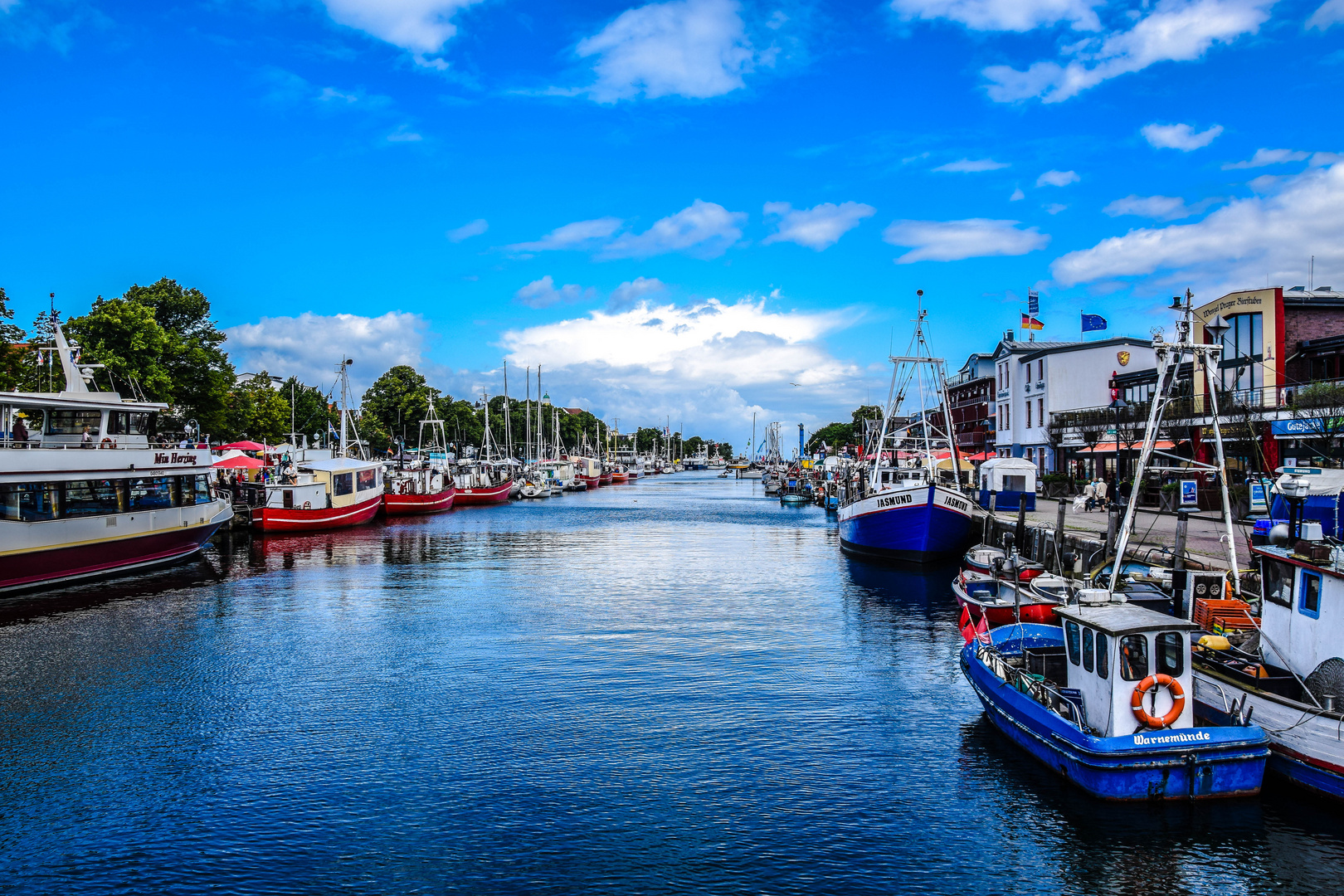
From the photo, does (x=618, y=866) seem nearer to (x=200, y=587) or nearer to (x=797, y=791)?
(x=797, y=791)

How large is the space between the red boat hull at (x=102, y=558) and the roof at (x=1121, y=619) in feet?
115

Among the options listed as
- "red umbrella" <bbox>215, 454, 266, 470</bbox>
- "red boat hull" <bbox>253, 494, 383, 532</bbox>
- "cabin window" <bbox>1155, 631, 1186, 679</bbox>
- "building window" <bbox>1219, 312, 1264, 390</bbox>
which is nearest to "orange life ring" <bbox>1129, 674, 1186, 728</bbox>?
"cabin window" <bbox>1155, 631, 1186, 679</bbox>

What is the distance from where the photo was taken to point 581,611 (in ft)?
103

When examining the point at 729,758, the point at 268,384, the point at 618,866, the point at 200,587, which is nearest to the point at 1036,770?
the point at 729,758

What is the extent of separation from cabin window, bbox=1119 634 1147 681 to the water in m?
2.11

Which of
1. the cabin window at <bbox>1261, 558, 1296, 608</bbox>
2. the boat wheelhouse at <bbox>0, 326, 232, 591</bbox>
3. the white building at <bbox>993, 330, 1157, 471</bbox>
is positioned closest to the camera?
the cabin window at <bbox>1261, 558, 1296, 608</bbox>

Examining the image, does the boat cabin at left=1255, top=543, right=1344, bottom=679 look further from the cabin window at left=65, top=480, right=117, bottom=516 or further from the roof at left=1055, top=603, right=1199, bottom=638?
the cabin window at left=65, top=480, right=117, bottom=516

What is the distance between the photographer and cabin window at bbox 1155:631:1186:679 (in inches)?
558

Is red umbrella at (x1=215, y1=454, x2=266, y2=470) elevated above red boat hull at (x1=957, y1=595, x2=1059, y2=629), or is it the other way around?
red umbrella at (x1=215, y1=454, x2=266, y2=470)

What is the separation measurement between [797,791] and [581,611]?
683 inches

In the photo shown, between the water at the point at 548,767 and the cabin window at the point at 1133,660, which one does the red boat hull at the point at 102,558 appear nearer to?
the water at the point at 548,767

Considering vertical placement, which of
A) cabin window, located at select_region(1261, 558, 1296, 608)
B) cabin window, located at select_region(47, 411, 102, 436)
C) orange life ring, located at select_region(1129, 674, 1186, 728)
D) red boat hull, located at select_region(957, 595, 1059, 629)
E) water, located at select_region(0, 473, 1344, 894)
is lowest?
water, located at select_region(0, 473, 1344, 894)

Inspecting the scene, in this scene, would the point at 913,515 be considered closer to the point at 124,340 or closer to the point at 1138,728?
the point at 1138,728

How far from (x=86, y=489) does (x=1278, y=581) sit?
130 ft
